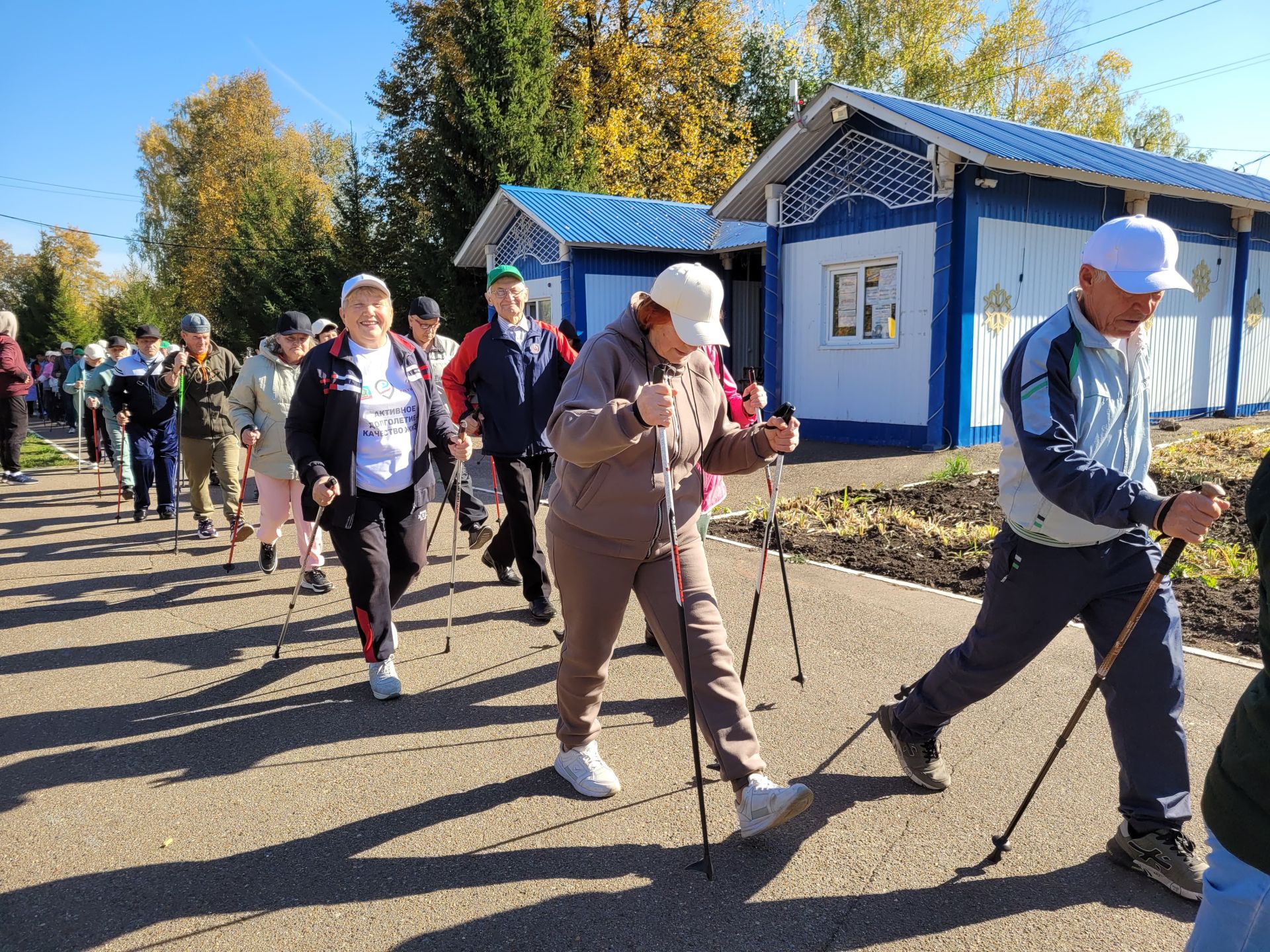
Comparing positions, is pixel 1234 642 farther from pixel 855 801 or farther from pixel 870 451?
pixel 870 451

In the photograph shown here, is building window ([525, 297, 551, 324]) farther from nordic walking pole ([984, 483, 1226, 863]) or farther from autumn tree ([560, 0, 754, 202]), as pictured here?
nordic walking pole ([984, 483, 1226, 863])

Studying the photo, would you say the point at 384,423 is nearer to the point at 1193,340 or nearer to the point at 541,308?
the point at 541,308

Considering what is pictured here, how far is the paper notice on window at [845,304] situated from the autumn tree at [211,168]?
32993 millimetres

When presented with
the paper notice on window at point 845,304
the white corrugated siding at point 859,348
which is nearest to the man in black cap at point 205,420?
the white corrugated siding at point 859,348

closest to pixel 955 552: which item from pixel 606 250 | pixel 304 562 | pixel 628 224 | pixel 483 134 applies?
pixel 304 562

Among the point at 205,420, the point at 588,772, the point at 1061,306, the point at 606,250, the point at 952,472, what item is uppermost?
the point at 606,250

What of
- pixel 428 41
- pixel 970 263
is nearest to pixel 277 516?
pixel 970 263

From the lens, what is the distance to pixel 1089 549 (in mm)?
2908

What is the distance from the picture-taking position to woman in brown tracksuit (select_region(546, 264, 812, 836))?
2924 millimetres

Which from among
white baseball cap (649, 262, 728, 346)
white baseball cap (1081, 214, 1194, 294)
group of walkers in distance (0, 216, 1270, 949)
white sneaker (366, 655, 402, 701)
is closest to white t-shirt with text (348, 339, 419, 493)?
group of walkers in distance (0, 216, 1270, 949)

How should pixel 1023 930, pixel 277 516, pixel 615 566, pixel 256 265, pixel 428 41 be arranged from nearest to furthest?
pixel 1023 930
pixel 615 566
pixel 277 516
pixel 428 41
pixel 256 265

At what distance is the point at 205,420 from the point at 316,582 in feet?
9.06

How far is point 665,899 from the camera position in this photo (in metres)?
2.79

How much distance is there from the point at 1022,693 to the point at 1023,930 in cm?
184
